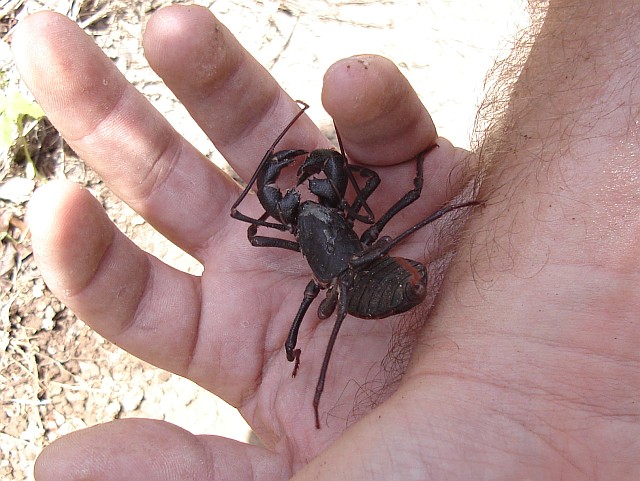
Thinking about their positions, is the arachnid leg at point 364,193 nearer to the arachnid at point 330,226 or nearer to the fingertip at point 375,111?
the arachnid at point 330,226

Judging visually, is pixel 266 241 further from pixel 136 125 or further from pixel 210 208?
pixel 136 125

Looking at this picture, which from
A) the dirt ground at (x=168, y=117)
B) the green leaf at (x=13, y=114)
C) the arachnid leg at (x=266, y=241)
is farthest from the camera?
the green leaf at (x=13, y=114)

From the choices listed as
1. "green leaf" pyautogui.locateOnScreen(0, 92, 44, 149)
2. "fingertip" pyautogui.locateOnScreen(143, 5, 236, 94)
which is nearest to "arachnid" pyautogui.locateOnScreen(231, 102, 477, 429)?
"fingertip" pyautogui.locateOnScreen(143, 5, 236, 94)

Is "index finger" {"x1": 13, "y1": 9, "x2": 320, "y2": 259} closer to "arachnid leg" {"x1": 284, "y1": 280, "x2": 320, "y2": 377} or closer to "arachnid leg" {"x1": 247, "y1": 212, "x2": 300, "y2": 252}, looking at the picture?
"arachnid leg" {"x1": 247, "y1": 212, "x2": 300, "y2": 252}

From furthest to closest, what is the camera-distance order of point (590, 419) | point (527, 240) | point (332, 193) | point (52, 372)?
point (52, 372) → point (332, 193) → point (527, 240) → point (590, 419)

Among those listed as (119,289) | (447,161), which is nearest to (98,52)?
(119,289)

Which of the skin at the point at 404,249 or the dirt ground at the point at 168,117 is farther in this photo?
the dirt ground at the point at 168,117

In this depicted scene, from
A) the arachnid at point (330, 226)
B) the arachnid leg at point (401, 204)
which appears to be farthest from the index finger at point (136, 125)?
the arachnid leg at point (401, 204)

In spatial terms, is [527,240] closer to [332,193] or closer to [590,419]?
[590,419]
